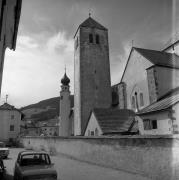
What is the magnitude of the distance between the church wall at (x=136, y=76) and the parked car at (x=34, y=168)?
59.0 feet

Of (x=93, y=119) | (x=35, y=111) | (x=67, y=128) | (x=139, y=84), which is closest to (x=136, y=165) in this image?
(x=93, y=119)

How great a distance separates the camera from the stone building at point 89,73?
117ft

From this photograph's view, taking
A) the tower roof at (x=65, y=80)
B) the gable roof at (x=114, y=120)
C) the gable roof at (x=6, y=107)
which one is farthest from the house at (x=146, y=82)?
the gable roof at (x=6, y=107)

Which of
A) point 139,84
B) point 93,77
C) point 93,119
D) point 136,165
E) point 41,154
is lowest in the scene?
point 136,165

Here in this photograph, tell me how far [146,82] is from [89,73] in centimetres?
1400

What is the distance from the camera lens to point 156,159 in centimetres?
1020

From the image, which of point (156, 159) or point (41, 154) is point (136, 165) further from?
point (41, 154)

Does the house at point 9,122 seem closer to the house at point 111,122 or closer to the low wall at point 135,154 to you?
the house at point 111,122

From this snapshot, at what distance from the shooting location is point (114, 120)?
2409 centimetres

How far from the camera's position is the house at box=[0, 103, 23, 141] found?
161 feet

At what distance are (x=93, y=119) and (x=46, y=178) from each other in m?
18.2

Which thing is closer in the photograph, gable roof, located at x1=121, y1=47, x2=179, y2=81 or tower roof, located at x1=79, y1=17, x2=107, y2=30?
gable roof, located at x1=121, y1=47, x2=179, y2=81

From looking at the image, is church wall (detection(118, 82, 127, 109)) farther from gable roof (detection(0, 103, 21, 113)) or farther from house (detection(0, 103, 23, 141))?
gable roof (detection(0, 103, 21, 113))

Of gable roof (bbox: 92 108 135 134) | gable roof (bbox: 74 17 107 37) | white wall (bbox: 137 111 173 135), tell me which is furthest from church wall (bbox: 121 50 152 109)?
gable roof (bbox: 74 17 107 37)
